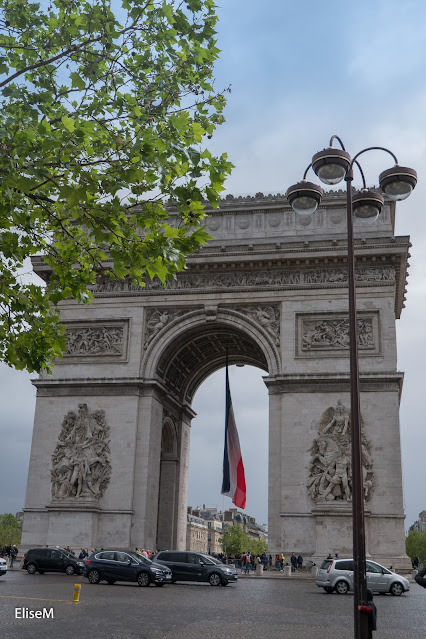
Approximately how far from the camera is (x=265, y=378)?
32031 mm

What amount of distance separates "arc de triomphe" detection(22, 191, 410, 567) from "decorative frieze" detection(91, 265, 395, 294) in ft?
0.21

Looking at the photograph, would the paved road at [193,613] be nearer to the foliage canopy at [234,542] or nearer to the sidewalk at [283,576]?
the sidewalk at [283,576]

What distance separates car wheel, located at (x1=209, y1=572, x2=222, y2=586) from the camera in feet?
82.3

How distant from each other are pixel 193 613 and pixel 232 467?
19.1 m

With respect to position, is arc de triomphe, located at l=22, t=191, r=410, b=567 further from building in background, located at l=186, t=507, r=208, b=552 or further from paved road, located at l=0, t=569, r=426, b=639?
building in background, located at l=186, t=507, r=208, b=552

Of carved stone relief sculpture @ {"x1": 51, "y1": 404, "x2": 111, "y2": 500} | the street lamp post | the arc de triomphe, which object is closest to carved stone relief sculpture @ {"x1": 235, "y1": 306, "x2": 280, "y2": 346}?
the arc de triomphe

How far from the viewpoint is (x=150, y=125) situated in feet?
35.1

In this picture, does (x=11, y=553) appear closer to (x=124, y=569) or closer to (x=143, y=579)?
(x=124, y=569)

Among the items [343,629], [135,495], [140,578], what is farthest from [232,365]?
[343,629]

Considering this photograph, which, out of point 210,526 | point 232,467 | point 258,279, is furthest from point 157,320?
point 210,526

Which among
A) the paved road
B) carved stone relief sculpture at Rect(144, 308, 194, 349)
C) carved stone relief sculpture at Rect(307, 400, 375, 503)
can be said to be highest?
carved stone relief sculpture at Rect(144, 308, 194, 349)

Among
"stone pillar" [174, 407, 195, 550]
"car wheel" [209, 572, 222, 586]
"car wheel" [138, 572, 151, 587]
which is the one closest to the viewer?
"car wheel" [138, 572, 151, 587]

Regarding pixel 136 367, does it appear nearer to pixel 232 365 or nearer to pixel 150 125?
pixel 232 365

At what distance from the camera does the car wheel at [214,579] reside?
25078mm
